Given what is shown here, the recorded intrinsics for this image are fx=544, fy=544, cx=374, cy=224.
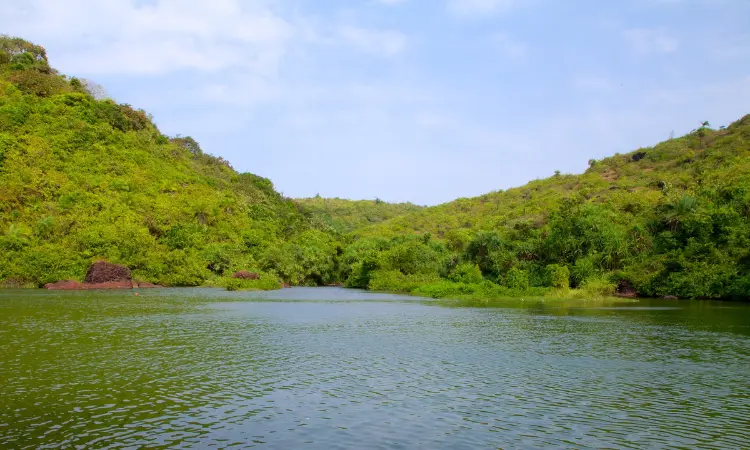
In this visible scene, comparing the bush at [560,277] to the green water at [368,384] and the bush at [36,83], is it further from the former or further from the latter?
the bush at [36,83]

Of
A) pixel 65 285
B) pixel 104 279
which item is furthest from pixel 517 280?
pixel 65 285

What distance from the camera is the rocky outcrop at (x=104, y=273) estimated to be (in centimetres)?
6065

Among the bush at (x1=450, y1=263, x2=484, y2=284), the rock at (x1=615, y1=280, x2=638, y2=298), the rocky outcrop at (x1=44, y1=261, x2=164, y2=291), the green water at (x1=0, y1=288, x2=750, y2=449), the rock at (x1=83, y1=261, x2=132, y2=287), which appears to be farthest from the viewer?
the bush at (x1=450, y1=263, x2=484, y2=284)

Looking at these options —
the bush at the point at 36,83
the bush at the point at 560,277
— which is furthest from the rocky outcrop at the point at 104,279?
the bush at the point at 560,277

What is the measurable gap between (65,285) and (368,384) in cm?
5288

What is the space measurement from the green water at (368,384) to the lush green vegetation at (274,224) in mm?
26021

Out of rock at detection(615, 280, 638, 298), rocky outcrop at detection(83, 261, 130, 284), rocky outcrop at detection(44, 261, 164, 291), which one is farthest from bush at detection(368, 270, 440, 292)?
rocky outcrop at detection(83, 261, 130, 284)

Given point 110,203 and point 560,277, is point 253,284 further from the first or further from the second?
point 560,277

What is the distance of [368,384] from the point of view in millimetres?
16500

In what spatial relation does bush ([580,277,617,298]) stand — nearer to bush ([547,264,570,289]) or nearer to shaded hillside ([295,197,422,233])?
bush ([547,264,570,289])

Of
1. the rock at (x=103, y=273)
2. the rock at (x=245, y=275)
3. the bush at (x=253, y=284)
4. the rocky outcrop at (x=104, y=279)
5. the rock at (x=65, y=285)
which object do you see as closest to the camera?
the rock at (x=65, y=285)

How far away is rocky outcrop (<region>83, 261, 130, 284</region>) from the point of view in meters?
60.6

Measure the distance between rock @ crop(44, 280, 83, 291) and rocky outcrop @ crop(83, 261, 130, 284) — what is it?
1.84m

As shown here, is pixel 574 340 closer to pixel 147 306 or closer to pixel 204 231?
pixel 147 306
